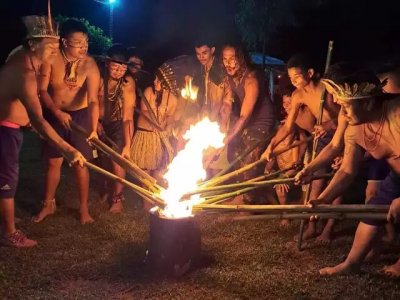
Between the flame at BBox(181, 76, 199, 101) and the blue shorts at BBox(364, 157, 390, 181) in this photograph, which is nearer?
the blue shorts at BBox(364, 157, 390, 181)

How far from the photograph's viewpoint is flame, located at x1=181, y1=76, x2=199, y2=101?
21.0 feet

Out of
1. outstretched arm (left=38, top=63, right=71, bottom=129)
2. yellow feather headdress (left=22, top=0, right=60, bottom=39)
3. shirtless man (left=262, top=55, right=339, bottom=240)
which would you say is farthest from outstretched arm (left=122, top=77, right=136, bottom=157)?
shirtless man (left=262, top=55, right=339, bottom=240)

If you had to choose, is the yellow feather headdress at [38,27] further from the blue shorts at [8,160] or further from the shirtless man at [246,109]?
the shirtless man at [246,109]

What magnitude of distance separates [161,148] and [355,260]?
313cm

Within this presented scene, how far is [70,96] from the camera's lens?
20.3ft

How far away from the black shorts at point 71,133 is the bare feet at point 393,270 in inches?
147

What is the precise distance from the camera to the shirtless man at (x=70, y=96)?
580 cm

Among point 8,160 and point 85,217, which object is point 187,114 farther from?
point 8,160

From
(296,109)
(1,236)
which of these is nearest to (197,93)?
(296,109)

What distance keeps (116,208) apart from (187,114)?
1.60 metres

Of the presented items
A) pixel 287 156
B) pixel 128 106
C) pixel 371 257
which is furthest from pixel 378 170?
pixel 128 106

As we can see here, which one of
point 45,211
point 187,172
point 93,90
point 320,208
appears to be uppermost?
point 93,90

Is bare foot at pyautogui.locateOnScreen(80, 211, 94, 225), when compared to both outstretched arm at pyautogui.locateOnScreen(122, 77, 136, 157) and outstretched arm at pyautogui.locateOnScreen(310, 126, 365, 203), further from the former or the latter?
outstretched arm at pyautogui.locateOnScreen(310, 126, 365, 203)

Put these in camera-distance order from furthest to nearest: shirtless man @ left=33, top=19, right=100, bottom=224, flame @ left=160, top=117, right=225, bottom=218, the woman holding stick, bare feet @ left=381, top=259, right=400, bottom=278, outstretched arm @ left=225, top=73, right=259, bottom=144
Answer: the woman holding stick, outstretched arm @ left=225, top=73, right=259, bottom=144, shirtless man @ left=33, top=19, right=100, bottom=224, bare feet @ left=381, top=259, right=400, bottom=278, flame @ left=160, top=117, right=225, bottom=218
